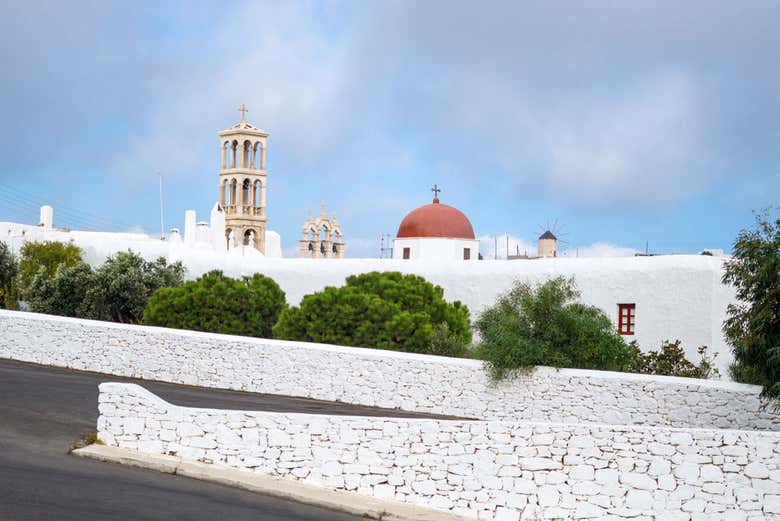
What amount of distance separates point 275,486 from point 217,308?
15.6 meters

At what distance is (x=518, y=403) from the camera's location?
20.1m

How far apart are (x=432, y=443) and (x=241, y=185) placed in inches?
2265

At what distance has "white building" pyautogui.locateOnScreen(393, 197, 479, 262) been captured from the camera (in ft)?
137

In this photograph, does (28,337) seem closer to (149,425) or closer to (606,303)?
(149,425)

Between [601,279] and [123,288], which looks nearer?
[601,279]

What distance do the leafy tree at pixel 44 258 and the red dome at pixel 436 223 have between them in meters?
14.9

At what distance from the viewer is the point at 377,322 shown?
1004 inches

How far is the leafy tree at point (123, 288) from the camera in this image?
1310 inches

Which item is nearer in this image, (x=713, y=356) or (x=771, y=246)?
(x=771, y=246)

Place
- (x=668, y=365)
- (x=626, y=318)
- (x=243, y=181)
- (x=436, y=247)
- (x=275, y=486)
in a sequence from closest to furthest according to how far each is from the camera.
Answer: (x=275, y=486)
(x=668, y=365)
(x=626, y=318)
(x=436, y=247)
(x=243, y=181)

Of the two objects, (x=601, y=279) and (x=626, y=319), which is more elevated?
(x=601, y=279)

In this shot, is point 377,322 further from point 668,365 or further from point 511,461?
point 511,461

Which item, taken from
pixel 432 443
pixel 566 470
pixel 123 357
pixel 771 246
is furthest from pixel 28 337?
pixel 771 246

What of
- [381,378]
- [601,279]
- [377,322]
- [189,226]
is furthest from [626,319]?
[189,226]
